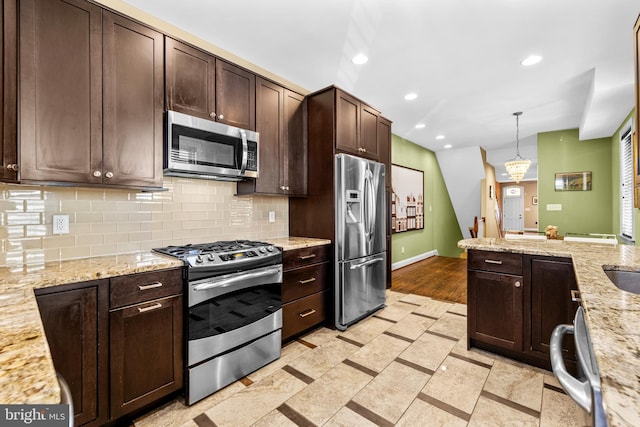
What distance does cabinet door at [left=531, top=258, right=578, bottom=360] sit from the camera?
6.77 feet

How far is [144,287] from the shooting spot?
5.63ft

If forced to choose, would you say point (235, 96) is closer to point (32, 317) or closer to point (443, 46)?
point (443, 46)

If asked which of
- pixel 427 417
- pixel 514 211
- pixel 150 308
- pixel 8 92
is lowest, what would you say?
pixel 427 417

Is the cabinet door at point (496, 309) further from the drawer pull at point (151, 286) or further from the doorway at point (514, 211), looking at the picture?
the doorway at point (514, 211)

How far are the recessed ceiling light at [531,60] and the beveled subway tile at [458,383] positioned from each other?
284 cm

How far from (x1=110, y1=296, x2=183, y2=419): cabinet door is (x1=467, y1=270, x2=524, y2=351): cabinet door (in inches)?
87.3

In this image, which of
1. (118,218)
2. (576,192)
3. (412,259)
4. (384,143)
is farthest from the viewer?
(412,259)

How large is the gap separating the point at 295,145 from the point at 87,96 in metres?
1.73

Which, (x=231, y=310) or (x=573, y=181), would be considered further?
(x=573, y=181)

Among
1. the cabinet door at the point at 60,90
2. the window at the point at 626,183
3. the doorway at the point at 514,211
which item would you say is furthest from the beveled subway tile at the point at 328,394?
the doorway at the point at 514,211

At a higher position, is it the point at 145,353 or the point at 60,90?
the point at 60,90

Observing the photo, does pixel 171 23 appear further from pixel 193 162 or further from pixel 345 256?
pixel 345 256

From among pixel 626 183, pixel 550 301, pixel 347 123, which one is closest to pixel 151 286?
pixel 347 123

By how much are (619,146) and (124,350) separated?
6527mm
